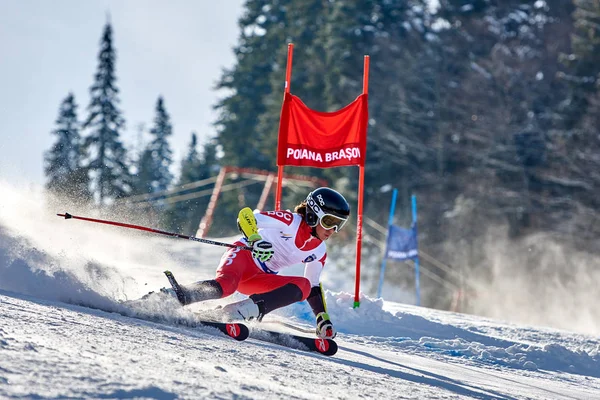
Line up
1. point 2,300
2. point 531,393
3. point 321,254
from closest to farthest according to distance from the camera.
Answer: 1. point 2,300
2. point 531,393
3. point 321,254

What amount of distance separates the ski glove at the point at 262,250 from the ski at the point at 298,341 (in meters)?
0.58

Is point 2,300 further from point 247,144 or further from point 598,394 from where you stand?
point 247,144

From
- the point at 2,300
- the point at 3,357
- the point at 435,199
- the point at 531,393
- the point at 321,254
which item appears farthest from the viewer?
the point at 435,199

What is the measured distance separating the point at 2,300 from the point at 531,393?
376cm

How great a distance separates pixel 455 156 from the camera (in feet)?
102

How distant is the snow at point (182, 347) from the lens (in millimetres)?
3469

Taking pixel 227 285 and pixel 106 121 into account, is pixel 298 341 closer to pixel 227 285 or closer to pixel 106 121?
pixel 227 285

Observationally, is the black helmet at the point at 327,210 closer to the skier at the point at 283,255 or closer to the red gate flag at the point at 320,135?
the skier at the point at 283,255

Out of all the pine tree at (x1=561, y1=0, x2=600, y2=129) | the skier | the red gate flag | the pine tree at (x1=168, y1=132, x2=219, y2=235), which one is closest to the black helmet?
the skier

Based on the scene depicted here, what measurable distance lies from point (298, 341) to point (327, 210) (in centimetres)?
105

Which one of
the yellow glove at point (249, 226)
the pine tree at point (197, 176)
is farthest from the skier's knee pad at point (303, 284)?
the pine tree at point (197, 176)

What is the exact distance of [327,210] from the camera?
6074 mm

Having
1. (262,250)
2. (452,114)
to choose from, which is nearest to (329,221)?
(262,250)

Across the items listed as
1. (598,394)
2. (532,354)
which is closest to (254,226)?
(598,394)
